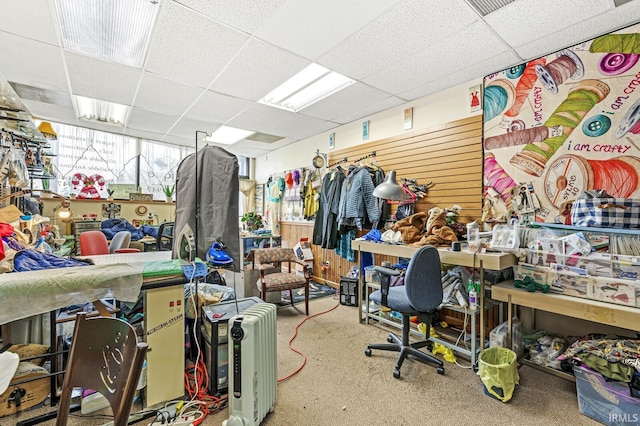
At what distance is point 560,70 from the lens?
8.37 ft

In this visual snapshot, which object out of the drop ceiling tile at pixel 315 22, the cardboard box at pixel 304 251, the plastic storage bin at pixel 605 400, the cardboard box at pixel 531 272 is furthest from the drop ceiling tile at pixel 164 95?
the plastic storage bin at pixel 605 400

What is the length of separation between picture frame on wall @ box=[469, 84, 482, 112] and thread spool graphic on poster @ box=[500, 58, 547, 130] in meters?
0.30

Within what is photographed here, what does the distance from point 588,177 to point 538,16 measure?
1.36 metres

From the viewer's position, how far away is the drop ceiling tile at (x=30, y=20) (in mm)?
2053

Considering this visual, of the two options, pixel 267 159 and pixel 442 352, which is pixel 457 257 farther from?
pixel 267 159

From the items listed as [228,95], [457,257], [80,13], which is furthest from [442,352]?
[80,13]

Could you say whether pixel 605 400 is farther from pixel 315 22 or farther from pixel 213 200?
pixel 315 22

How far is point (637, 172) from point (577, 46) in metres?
1.18

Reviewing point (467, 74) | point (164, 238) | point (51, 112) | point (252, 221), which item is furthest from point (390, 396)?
point (51, 112)

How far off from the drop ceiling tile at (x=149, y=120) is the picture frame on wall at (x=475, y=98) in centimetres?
409

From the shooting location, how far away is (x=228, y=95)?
358 cm

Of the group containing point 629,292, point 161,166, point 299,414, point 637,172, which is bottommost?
point 299,414

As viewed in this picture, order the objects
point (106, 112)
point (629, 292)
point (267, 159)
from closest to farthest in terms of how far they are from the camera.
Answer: point (629, 292)
point (106, 112)
point (267, 159)

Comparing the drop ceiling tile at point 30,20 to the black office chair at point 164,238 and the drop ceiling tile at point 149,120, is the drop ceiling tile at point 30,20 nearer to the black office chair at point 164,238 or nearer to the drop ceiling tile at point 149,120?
the drop ceiling tile at point 149,120
